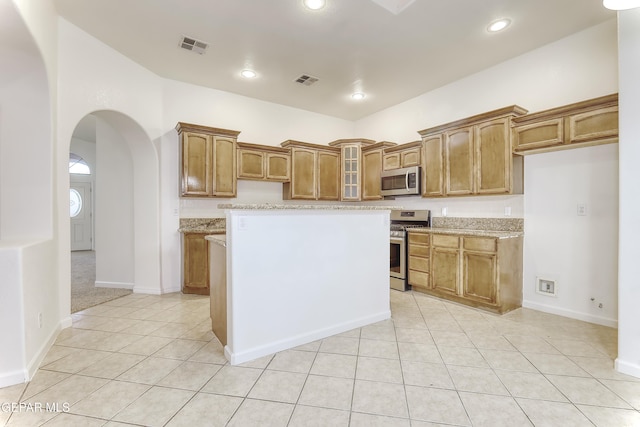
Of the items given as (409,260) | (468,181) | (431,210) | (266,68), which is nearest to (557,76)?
(468,181)

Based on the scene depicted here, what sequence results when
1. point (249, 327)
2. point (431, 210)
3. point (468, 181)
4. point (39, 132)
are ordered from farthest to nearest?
point (431, 210) → point (468, 181) → point (39, 132) → point (249, 327)

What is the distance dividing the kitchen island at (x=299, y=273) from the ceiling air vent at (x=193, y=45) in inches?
89.8

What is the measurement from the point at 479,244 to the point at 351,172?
2.59 meters

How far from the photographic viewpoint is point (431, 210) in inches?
172

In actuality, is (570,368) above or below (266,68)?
below

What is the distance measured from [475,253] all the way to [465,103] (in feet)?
7.03

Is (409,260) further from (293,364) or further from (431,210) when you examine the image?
(293,364)

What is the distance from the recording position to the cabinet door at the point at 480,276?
10.4 ft

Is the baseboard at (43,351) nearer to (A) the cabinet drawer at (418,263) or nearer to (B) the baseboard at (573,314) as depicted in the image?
(A) the cabinet drawer at (418,263)

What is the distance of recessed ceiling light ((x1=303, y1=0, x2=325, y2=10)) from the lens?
254cm

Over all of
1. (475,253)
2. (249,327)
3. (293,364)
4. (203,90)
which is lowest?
(293,364)

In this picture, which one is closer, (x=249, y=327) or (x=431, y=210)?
(x=249, y=327)

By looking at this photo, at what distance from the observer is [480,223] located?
3.79 meters

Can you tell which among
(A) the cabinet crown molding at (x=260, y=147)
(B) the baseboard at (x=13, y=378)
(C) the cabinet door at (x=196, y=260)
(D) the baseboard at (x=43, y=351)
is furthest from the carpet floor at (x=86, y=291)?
(A) the cabinet crown molding at (x=260, y=147)
